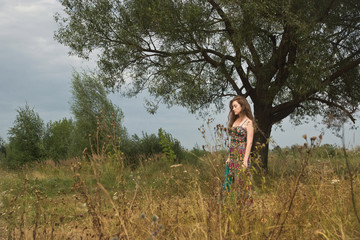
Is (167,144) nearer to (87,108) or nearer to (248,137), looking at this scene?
(87,108)

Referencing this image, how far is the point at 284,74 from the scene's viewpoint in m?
12.9

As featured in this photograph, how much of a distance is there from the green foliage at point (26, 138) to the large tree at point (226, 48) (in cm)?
1080

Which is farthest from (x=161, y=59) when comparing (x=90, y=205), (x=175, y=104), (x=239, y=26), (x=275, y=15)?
(x=90, y=205)

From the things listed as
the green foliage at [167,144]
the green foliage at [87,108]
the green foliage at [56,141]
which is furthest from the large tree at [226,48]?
the green foliage at [56,141]

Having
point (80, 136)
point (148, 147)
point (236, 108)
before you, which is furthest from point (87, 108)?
point (236, 108)

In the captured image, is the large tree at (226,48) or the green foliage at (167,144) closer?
the large tree at (226,48)

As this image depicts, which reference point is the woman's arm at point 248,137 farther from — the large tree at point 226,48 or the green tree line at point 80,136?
the green tree line at point 80,136

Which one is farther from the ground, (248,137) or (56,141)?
(56,141)

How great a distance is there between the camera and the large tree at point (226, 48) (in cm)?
1097

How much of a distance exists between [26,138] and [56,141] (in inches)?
76.6

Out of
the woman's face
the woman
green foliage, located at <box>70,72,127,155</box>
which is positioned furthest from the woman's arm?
green foliage, located at <box>70,72,127,155</box>

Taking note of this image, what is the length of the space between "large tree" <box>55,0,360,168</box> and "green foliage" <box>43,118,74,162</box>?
415 inches

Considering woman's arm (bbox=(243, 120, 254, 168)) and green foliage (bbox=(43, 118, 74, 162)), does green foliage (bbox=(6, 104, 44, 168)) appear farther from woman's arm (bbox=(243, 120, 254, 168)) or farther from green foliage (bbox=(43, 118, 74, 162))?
woman's arm (bbox=(243, 120, 254, 168))

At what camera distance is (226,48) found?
13.0 metres
